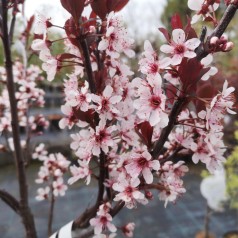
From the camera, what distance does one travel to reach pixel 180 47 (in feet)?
1.60

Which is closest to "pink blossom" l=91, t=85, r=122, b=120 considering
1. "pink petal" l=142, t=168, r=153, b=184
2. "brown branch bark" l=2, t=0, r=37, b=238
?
"pink petal" l=142, t=168, r=153, b=184

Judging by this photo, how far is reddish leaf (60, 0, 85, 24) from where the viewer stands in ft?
1.69

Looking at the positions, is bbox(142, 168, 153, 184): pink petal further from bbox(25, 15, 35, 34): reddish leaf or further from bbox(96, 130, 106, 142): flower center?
bbox(25, 15, 35, 34): reddish leaf

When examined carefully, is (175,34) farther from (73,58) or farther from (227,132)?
(227,132)

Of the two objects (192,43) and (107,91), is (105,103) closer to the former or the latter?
(107,91)

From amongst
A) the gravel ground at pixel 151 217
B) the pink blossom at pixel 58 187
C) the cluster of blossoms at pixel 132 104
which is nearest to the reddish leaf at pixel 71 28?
the cluster of blossoms at pixel 132 104

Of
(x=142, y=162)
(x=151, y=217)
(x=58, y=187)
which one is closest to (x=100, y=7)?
(x=142, y=162)

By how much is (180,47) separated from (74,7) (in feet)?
0.61

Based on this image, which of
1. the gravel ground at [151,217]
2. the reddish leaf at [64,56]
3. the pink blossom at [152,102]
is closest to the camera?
the pink blossom at [152,102]

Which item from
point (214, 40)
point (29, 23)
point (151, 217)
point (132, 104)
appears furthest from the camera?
point (151, 217)

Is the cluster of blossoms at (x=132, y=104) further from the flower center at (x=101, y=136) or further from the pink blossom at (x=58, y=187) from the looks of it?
the pink blossom at (x=58, y=187)

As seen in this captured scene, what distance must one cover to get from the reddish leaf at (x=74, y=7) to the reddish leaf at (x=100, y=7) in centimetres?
3

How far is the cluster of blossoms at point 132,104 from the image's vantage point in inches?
19.5

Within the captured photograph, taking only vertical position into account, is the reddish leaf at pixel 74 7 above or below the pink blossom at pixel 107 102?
above
